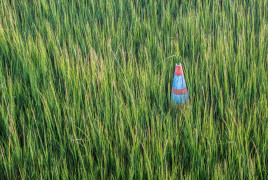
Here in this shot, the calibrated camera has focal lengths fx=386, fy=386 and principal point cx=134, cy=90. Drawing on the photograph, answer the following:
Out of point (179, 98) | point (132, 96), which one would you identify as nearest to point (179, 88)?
point (179, 98)

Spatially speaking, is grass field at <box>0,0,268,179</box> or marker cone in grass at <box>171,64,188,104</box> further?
marker cone in grass at <box>171,64,188,104</box>

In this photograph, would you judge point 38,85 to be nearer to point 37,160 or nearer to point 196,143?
point 37,160

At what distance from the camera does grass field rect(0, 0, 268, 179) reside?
1791 millimetres

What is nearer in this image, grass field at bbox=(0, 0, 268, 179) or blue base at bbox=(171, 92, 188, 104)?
grass field at bbox=(0, 0, 268, 179)

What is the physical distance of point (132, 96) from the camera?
198 cm

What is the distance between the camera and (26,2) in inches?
130

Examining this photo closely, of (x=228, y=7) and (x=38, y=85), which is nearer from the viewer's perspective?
(x=38, y=85)

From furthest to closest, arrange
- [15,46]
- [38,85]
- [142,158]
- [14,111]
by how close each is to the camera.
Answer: [15,46]
[38,85]
[14,111]
[142,158]

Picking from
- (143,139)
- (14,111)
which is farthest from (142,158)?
(14,111)

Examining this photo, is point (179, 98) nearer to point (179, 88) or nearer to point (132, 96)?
point (179, 88)

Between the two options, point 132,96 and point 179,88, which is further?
point 179,88

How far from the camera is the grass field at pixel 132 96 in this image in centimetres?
179

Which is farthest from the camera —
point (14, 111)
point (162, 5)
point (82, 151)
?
point (162, 5)

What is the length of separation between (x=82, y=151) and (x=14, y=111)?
471 mm
